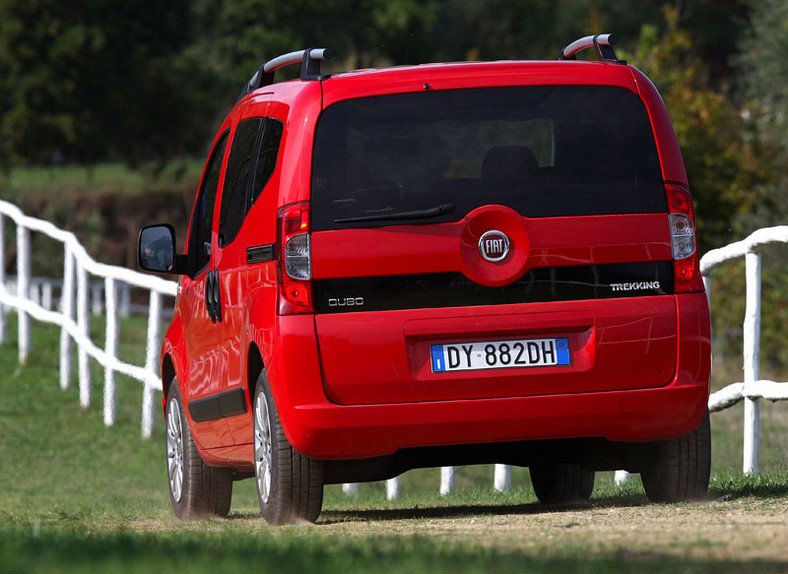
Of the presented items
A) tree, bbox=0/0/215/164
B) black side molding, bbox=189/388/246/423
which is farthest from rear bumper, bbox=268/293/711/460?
tree, bbox=0/0/215/164

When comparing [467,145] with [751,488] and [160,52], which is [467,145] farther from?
[160,52]

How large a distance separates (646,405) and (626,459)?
2.70ft

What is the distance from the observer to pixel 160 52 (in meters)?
53.4

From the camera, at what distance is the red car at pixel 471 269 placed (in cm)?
697

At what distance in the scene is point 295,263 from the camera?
7.01m

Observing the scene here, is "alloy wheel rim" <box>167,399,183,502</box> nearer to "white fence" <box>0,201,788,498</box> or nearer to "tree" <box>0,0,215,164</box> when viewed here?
"white fence" <box>0,201,788,498</box>

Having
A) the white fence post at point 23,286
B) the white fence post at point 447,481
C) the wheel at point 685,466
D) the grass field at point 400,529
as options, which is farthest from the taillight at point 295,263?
the white fence post at point 23,286

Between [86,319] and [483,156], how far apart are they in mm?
9955

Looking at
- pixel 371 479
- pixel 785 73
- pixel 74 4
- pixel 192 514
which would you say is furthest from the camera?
pixel 74 4

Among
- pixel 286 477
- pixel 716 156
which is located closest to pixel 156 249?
pixel 286 477

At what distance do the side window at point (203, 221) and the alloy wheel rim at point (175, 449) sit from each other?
938 mm

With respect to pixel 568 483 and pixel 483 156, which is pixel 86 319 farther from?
pixel 483 156

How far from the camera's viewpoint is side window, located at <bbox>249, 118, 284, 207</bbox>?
24.4ft

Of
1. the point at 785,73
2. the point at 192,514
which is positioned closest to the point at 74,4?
the point at 785,73
